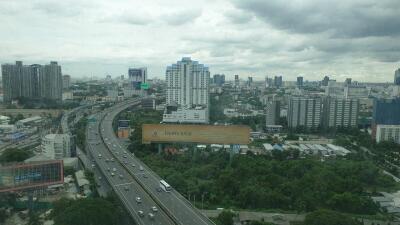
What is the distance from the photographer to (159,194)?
9555 millimetres

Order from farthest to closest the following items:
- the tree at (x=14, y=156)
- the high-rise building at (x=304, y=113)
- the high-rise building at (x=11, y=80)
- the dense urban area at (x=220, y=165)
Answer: the high-rise building at (x=11, y=80) < the high-rise building at (x=304, y=113) < the tree at (x=14, y=156) < the dense urban area at (x=220, y=165)

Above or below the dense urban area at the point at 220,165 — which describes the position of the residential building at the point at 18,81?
above

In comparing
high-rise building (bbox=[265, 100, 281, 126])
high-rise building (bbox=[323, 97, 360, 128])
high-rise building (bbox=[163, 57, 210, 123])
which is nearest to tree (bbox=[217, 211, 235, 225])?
high-rise building (bbox=[265, 100, 281, 126])

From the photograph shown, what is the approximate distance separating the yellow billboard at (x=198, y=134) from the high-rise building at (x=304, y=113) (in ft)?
33.3

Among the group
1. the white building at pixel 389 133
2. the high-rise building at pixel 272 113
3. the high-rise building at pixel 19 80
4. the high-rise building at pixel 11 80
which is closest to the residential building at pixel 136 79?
the high-rise building at pixel 19 80

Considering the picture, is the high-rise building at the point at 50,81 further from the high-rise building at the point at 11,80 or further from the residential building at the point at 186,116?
the residential building at the point at 186,116

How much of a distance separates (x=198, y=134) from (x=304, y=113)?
36.4 feet

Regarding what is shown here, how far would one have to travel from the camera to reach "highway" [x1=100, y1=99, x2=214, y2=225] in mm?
7934

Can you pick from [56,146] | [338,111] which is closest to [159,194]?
[56,146]

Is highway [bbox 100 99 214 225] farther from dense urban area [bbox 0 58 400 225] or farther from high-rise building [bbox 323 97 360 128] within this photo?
high-rise building [bbox 323 97 360 128]

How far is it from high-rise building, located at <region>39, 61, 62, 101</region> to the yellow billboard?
20.0 m

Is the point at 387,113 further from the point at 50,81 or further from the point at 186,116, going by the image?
the point at 50,81

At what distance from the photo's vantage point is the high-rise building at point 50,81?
1232 inches

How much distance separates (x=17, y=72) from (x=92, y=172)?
71.1ft
